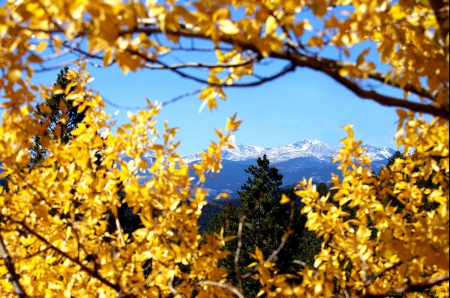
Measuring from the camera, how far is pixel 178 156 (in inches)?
95.9

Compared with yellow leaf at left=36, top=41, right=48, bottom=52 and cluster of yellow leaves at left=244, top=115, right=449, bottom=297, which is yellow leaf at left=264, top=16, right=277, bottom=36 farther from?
yellow leaf at left=36, top=41, right=48, bottom=52

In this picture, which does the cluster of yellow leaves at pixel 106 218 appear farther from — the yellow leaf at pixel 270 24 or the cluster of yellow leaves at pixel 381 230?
the yellow leaf at pixel 270 24

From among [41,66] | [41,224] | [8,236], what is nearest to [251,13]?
[41,66]

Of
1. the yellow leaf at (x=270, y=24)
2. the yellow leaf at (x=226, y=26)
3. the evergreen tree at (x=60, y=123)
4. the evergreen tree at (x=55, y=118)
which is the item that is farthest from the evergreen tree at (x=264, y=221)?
the yellow leaf at (x=226, y=26)

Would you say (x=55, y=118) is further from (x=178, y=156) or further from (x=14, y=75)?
(x=14, y=75)

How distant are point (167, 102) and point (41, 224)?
1.48 metres

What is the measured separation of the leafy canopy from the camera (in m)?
1.25

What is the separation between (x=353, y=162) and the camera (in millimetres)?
2670

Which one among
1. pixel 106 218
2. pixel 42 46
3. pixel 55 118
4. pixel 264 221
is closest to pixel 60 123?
pixel 55 118

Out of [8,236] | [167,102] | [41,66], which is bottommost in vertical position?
[8,236]

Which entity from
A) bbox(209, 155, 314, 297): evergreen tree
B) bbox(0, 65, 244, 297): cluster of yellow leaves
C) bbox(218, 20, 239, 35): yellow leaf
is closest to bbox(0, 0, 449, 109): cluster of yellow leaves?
bbox(218, 20, 239, 35): yellow leaf

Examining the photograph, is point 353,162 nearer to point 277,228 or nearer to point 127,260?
point 127,260

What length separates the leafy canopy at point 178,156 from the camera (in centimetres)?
125

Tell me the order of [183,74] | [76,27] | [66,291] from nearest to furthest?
[76,27], [183,74], [66,291]
